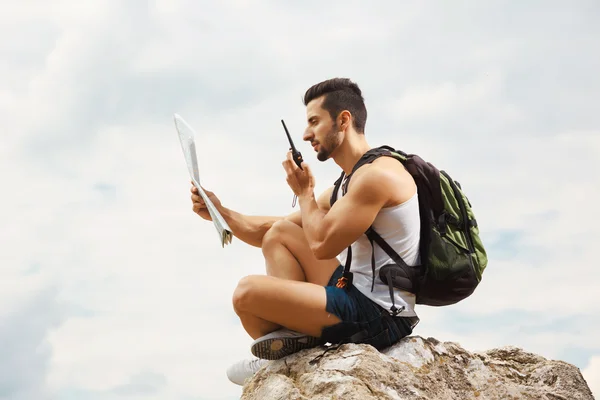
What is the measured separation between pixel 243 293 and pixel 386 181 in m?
1.40

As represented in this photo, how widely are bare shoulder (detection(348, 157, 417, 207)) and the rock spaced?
1.19 meters

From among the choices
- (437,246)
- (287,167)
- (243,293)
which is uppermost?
(287,167)

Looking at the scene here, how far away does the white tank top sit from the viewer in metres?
5.88

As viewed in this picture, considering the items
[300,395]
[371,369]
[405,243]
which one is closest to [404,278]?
[405,243]

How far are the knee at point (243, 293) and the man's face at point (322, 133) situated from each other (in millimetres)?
1345

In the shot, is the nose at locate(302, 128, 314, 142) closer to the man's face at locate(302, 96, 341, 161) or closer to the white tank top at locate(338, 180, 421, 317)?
the man's face at locate(302, 96, 341, 161)

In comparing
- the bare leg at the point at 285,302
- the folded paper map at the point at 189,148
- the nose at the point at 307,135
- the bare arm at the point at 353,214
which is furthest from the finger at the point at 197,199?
the bare arm at the point at 353,214

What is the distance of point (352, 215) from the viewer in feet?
18.5

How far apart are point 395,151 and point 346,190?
1.77 ft

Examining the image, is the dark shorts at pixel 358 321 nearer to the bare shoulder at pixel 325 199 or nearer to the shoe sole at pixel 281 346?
the shoe sole at pixel 281 346

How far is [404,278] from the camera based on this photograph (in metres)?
5.92

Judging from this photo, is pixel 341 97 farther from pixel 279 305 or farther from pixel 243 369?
pixel 243 369

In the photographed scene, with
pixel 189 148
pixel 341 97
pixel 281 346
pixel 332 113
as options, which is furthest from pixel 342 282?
pixel 189 148

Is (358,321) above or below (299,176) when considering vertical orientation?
below
